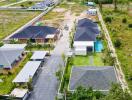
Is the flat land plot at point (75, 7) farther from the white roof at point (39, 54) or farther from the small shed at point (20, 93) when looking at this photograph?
the small shed at point (20, 93)

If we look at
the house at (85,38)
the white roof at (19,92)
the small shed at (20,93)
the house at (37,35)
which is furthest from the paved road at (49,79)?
the house at (37,35)

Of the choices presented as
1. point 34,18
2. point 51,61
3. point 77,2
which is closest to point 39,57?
point 51,61

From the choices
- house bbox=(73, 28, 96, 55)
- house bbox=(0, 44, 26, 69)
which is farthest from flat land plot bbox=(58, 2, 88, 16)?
house bbox=(0, 44, 26, 69)

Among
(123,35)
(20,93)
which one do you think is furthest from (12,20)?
(20,93)

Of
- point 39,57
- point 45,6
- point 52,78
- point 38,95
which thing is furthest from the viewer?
point 45,6

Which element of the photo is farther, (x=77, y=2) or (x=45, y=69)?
(x=77, y=2)

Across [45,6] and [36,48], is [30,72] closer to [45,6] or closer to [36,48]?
[36,48]

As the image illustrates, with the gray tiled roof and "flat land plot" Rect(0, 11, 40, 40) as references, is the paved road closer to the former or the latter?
the gray tiled roof
